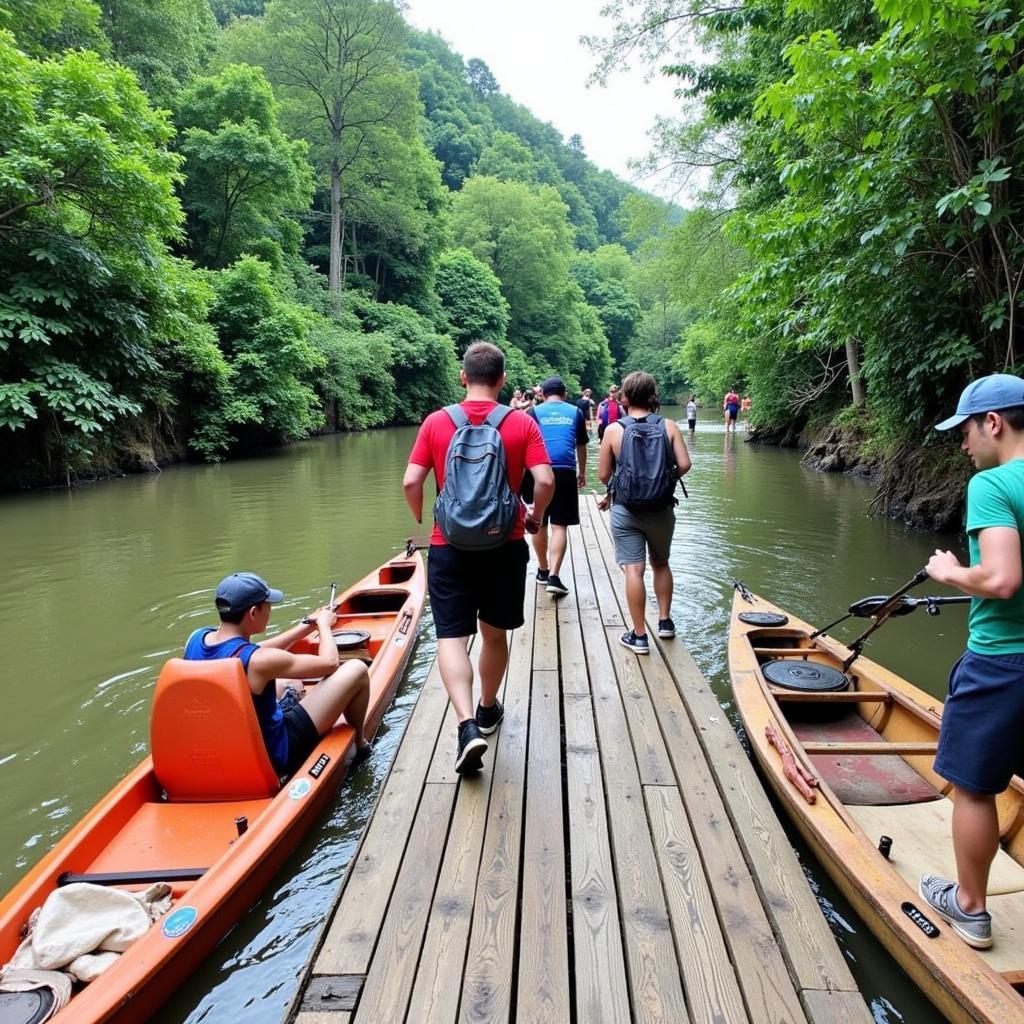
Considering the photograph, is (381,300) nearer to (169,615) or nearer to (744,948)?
(169,615)

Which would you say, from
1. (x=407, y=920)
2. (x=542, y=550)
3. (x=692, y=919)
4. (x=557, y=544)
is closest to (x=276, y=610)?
(x=542, y=550)

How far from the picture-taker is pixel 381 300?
34.2 meters

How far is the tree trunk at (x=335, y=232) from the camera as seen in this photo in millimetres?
27859

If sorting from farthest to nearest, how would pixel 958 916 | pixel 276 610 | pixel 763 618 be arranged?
pixel 276 610
pixel 763 618
pixel 958 916

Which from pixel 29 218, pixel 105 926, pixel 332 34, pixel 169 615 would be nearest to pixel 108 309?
pixel 29 218

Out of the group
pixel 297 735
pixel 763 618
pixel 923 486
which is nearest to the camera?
pixel 297 735

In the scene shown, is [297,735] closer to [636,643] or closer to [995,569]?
[636,643]

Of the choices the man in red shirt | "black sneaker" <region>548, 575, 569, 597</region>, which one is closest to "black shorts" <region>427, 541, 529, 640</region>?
the man in red shirt

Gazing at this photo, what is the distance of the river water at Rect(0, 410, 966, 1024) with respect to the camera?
2.58 meters

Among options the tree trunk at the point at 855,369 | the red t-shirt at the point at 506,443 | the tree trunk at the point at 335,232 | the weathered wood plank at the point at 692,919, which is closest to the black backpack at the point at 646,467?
the red t-shirt at the point at 506,443

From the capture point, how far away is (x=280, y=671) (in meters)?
2.75

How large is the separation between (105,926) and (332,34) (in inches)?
1326

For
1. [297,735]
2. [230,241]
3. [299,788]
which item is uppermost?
[230,241]

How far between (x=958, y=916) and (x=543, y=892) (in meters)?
1.33
